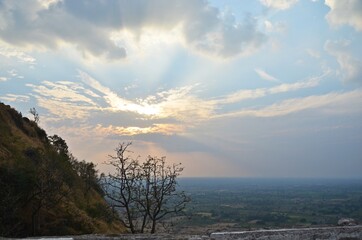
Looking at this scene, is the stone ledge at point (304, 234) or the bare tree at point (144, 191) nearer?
the stone ledge at point (304, 234)

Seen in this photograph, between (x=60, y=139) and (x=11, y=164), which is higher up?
(x=60, y=139)

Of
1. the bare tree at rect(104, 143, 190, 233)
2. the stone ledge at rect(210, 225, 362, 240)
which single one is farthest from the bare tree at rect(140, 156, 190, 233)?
the stone ledge at rect(210, 225, 362, 240)

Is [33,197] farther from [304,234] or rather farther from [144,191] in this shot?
[304,234]

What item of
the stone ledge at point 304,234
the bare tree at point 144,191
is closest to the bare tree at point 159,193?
the bare tree at point 144,191

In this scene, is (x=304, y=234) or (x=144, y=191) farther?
(x=144, y=191)

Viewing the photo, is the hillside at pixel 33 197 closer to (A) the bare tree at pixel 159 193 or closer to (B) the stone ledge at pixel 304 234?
(A) the bare tree at pixel 159 193

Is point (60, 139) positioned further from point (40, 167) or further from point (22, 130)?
point (40, 167)

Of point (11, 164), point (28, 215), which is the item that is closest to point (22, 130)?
point (11, 164)

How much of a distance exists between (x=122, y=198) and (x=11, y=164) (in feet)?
28.6

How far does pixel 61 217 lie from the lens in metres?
26.7

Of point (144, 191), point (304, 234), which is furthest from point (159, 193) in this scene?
point (304, 234)

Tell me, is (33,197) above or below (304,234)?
above

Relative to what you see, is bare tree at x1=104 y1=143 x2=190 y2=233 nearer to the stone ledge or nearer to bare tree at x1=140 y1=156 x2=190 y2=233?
bare tree at x1=140 y1=156 x2=190 y2=233

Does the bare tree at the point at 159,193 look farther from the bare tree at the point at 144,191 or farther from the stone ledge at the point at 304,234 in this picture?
the stone ledge at the point at 304,234
